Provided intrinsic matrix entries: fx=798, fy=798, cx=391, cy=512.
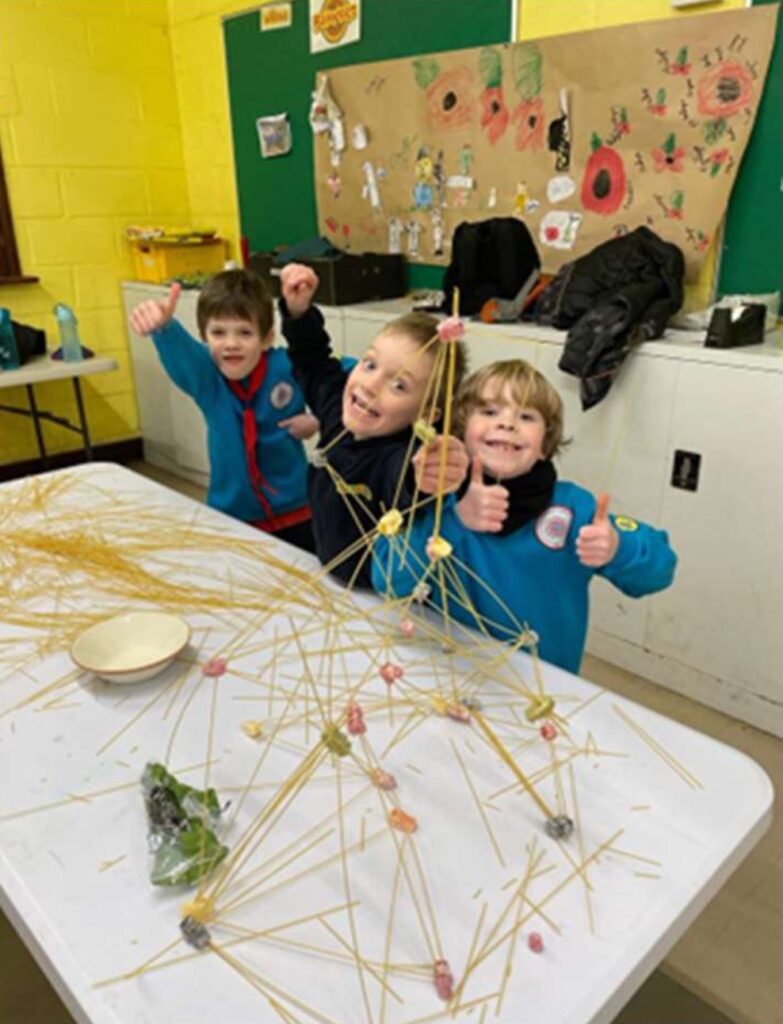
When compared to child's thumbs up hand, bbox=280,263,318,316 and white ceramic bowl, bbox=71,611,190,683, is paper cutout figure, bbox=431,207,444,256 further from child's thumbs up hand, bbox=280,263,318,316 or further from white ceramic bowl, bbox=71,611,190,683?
white ceramic bowl, bbox=71,611,190,683

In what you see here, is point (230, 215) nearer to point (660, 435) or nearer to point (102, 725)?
point (660, 435)

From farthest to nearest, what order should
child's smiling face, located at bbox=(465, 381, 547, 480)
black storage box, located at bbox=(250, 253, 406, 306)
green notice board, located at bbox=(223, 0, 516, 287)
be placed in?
1. black storage box, located at bbox=(250, 253, 406, 306)
2. green notice board, located at bbox=(223, 0, 516, 287)
3. child's smiling face, located at bbox=(465, 381, 547, 480)

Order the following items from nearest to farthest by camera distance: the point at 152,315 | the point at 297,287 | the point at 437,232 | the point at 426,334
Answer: the point at 426,334 < the point at 297,287 < the point at 152,315 < the point at 437,232

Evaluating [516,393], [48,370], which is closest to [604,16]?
[516,393]

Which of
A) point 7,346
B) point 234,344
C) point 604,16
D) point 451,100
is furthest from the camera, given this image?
point 7,346

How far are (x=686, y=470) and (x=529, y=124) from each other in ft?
4.47

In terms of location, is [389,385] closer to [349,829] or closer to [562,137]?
[349,829]

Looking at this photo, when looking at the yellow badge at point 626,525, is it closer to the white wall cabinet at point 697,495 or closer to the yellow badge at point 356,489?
the yellow badge at point 356,489

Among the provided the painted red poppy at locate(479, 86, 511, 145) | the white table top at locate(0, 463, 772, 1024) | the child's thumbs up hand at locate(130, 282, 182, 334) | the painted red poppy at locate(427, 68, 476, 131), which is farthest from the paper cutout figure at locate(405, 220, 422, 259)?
the white table top at locate(0, 463, 772, 1024)

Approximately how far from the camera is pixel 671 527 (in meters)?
2.28

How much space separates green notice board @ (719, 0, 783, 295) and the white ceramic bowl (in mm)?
1974

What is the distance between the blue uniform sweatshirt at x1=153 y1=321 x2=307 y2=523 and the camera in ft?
6.41

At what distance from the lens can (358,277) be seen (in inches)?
125

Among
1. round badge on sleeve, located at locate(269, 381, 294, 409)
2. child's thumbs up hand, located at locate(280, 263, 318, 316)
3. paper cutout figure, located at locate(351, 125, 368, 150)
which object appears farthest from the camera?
paper cutout figure, located at locate(351, 125, 368, 150)
